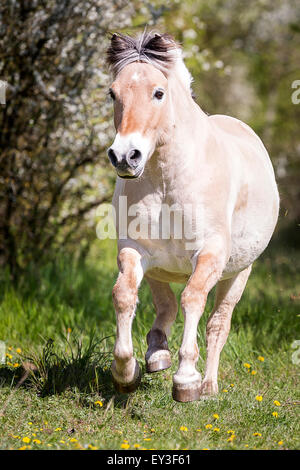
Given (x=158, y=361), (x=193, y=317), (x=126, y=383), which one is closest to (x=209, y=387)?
(x=158, y=361)

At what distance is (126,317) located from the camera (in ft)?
13.4

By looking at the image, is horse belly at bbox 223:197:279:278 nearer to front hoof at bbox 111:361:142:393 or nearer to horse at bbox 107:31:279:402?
horse at bbox 107:31:279:402

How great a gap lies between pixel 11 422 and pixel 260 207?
7.35 ft

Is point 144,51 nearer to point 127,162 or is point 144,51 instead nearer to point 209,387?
point 127,162

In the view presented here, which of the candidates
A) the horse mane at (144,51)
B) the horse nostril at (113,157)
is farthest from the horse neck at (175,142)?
the horse nostril at (113,157)

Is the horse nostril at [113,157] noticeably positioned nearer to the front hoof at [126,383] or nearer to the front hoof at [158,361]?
the front hoof at [126,383]

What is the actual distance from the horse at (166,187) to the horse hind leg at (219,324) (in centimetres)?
47

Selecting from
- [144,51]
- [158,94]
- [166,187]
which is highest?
[144,51]

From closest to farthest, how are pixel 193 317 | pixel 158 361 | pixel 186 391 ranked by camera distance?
1. pixel 186 391
2. pixel 193 317
3. pixel 158 361

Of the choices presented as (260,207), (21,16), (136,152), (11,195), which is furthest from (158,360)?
(21,16)

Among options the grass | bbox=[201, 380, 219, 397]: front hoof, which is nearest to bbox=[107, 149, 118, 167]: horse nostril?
the grass

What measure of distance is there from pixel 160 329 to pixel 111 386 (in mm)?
527

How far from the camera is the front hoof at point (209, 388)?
4.86m

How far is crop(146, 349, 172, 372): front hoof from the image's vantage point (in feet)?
15.4
